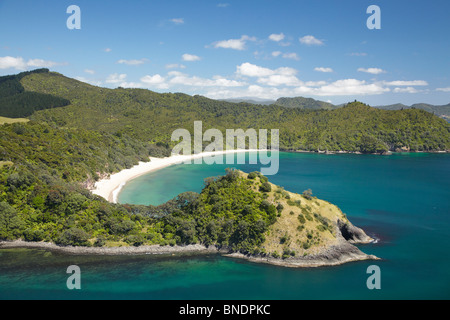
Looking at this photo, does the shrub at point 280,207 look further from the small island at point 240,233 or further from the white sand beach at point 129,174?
the white sand beach at point 129,174

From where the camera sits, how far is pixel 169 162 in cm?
11950

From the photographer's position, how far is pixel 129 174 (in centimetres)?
9156

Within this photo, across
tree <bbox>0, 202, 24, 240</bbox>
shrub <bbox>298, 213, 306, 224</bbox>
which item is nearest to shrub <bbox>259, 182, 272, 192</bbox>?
shrub <bbox>298, 213, 306, 224</bbox>

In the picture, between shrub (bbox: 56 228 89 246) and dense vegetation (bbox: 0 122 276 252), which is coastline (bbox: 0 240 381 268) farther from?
dense vegetation (bbox: 0 122 276 252)

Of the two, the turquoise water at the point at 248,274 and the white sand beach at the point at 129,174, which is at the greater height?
the white sand beach at the point at 129,174

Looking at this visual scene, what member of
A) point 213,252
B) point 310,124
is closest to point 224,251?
point 213,252

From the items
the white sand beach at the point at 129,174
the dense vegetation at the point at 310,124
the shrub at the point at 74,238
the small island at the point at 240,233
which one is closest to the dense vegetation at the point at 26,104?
the dense vegetation at the point at 310,124

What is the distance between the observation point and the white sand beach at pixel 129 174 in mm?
69625

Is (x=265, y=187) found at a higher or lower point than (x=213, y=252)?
higher

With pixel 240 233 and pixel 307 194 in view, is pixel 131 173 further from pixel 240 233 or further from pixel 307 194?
pixel 307 194

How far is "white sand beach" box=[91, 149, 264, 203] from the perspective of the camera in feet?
228

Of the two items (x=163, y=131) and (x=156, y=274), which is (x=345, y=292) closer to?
(x=156, y=274)

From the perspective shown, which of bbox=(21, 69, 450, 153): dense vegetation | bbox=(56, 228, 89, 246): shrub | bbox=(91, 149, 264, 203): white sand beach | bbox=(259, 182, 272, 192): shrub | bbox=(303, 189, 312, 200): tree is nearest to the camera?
bbox=(56, 228, 89, 246): shrub
